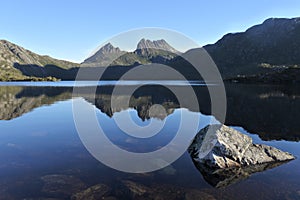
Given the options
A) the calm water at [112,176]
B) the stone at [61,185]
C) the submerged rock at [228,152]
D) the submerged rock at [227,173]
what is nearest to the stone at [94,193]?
the calm water at [112,176]

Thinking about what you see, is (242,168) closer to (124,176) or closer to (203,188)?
(203,188)

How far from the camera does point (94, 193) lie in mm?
14578

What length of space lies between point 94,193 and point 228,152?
453 inches

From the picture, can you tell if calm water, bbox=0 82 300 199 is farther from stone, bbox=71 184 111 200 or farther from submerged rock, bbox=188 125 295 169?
submerged rock, bbox=188 125 295 169

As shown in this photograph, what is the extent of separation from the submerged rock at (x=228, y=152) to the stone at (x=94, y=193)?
8.91 m

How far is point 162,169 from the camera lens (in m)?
19.0

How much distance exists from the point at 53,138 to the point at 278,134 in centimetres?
2954

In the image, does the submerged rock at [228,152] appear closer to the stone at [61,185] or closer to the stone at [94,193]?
the stone at [94,193]

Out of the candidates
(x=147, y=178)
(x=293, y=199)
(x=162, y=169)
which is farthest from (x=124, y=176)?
(x=293, y=199)

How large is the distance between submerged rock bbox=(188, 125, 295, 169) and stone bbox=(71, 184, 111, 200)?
891cm

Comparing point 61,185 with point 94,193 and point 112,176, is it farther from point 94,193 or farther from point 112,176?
point 112,176

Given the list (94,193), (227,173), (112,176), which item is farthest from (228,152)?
(94,193)

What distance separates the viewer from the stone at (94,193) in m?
14.1

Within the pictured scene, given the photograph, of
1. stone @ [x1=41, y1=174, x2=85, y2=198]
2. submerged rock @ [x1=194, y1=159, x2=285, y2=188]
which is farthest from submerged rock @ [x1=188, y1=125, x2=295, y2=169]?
stone @ [x1=41, y1=174, x2=85, y2=198]
